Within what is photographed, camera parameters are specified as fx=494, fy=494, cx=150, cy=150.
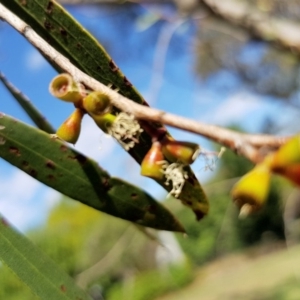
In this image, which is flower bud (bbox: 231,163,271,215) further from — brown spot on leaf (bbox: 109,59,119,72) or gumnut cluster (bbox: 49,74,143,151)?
brown spot on leaf (bbox: 109,59,119,72)

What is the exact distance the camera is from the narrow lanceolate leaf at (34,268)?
1.44 feet

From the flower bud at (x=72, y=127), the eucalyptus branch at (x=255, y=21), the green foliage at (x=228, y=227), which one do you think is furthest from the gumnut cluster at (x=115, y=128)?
the green foliage at (x=228, y=227)

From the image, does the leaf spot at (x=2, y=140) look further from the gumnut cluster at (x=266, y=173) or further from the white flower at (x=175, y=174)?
the gumnut cluster at (x=266, y=173)

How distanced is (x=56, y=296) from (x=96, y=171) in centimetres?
12

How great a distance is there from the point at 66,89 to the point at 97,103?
0.03m

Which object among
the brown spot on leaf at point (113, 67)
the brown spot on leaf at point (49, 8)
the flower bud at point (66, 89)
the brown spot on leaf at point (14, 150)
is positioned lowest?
the brown spot on leaf at point (14, 150)

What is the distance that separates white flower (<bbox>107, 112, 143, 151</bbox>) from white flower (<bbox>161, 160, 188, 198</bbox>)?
0.04m

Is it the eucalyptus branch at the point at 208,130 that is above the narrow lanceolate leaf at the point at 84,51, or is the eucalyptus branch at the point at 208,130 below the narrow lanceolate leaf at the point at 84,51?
above

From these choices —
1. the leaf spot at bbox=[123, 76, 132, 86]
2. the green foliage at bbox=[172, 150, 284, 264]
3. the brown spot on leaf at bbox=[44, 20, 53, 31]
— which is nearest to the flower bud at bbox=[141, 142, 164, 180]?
the leaf spot at bbox=[123, 76, 132, 86]

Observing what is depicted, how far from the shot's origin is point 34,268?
45 centimetres

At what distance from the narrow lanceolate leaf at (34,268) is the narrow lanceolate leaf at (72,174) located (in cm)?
6

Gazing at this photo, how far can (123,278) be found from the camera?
331 inches

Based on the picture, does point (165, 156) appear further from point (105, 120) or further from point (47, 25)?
point (47, 25)

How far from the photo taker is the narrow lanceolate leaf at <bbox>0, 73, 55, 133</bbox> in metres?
0.60
